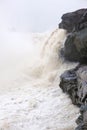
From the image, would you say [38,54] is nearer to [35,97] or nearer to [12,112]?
[35,97]

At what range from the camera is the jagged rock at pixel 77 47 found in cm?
1747

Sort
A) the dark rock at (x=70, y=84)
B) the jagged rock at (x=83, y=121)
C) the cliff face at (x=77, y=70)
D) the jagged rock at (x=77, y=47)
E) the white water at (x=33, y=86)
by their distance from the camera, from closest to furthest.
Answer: the jagged rock at (x=83, y=121), the white water at (x=33, y=86), the cliff face at (x=77, y=70), the dark rock at (x=70, y=84), the jagged rock at (x=77, y=47)

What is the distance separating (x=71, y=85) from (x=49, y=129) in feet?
10.4

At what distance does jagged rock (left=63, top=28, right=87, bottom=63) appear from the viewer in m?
17.5

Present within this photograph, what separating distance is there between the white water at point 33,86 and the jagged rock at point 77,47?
1.84 feet

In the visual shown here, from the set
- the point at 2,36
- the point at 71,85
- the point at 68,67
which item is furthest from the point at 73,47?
the point at 2,36

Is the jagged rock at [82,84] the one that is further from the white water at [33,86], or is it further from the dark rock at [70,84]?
the white water at [33,86]

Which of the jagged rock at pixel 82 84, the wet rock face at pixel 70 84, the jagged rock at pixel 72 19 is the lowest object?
the wet rock face at pixel 70 84

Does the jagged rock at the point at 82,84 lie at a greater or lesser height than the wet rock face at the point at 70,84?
greater

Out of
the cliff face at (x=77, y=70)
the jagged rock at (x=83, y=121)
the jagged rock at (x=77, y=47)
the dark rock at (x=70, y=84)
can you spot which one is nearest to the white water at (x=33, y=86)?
the dark rock at (x=70, y=84)

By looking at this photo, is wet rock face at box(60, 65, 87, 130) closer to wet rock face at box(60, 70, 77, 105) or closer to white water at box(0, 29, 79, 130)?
wet rock face at box(60, 70, 77, 105)

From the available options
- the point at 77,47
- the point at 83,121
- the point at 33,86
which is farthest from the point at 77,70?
the point at 83,121

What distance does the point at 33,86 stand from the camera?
18.6 meters

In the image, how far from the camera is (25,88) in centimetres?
1858
